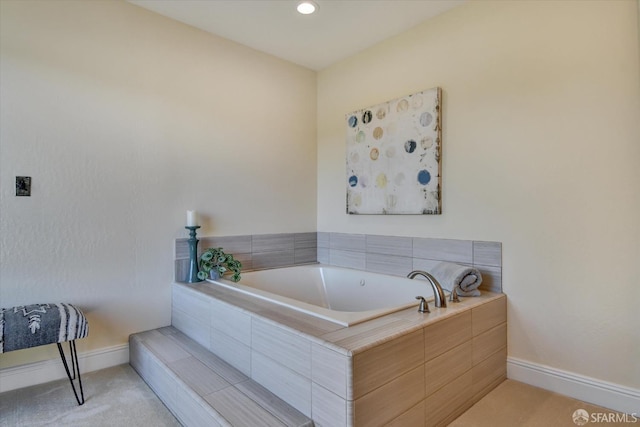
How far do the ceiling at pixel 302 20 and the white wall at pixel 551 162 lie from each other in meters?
0.24

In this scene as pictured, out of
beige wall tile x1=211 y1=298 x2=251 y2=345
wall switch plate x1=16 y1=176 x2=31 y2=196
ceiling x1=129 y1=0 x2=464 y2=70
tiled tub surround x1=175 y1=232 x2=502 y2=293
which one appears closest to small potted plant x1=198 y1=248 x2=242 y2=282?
tiled tub surround x1=175 y1=232 x2=502 y2=293

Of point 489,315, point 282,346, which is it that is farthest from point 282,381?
point 489,315

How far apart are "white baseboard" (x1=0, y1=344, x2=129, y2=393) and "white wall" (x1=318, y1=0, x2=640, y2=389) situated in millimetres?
2265

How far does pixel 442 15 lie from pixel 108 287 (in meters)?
2.96

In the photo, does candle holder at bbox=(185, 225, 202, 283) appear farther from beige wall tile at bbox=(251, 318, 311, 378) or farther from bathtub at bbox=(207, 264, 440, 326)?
beige wall tile at bbox=(251, 318, 311, 378)

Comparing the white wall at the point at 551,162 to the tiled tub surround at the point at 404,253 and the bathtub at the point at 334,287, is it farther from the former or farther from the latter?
the bathtub at the point at 334,287

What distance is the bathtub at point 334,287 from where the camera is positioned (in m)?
2.37

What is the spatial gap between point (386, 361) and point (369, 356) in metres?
0.12

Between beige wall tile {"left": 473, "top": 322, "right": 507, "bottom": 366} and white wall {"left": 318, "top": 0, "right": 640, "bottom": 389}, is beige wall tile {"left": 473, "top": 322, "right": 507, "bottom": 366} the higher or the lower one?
the lower one

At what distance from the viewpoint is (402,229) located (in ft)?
8.73

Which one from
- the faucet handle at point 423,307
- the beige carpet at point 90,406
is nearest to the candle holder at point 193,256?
the beige carpet at point 90,406

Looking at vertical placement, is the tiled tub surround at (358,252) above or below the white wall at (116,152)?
below

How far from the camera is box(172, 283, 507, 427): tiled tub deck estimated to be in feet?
4.11

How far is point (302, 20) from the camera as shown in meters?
2.52
